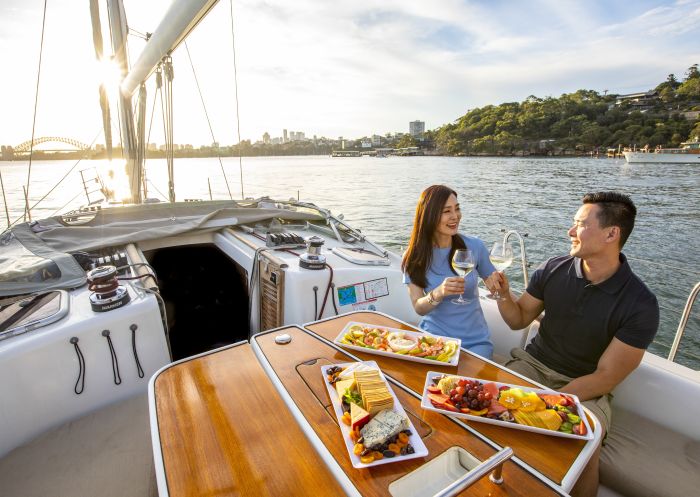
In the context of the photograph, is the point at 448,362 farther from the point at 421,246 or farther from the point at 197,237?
the point at 197,237

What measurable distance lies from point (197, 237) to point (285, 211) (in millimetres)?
923

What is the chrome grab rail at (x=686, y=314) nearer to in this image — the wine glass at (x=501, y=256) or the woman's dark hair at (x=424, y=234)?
→ the wine glass at (x=501, y=256)

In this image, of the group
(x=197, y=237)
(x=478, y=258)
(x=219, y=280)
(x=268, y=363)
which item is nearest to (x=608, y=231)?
(x=478, y=258)

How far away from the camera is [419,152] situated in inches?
2689

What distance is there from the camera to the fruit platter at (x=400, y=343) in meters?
1.46

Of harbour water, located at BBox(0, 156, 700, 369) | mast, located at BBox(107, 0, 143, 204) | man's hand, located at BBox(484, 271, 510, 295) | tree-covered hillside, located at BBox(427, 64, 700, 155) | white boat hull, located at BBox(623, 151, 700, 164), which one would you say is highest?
A: tree-covered hillside, located at BBox(427, 64, 700, 155)

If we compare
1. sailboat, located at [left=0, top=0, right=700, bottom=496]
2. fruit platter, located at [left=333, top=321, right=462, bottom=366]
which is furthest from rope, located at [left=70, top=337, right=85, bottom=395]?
fruit platter, located at [left=333, top=321, right=462, bottom=366]

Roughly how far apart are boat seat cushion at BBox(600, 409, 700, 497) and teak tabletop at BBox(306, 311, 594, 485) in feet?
2.48

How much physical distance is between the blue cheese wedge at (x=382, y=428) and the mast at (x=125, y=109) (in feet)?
16.8

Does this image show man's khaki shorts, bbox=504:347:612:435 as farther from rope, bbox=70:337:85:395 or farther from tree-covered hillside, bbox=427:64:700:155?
tree-covered hillside, bbox=427:64:700:155

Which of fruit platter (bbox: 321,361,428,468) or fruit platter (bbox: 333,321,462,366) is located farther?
fruit platter (bbox: 333,321,462,366)

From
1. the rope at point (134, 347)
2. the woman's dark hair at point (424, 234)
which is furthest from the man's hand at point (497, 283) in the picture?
the rope at point (134, 347)

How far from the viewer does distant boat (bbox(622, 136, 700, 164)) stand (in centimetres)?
3706

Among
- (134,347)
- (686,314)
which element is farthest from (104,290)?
(686,314)
